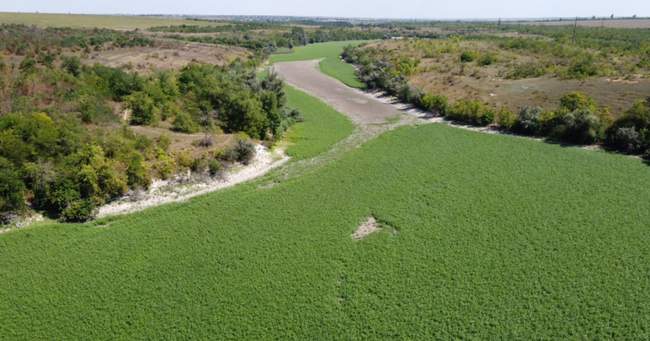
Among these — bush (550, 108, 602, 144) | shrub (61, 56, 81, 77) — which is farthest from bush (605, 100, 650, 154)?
shrub (61, 56, 81, 77)

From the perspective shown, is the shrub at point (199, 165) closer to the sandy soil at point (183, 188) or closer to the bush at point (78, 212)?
the sandy soil at point (183, 188)

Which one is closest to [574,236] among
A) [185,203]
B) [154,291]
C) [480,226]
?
[480,226]

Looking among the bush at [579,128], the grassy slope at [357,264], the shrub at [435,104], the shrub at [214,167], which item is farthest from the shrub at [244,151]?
the bush at [579,128]

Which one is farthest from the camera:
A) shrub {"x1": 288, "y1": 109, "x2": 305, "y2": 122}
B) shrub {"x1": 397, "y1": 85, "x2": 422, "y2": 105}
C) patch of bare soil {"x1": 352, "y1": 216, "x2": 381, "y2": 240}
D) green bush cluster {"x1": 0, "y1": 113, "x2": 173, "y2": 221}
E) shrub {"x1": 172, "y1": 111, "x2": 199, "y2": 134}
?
shrub {"x1": 397, "y1": 85, "x2": 422, "y2": 105}

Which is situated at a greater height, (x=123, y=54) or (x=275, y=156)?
(x=123, y=54)

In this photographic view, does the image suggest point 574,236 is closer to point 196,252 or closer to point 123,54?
point 196,252

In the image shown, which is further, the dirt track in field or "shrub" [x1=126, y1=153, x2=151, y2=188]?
the dirt track in field

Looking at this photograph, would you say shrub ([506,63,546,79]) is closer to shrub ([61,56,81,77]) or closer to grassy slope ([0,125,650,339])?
grassy slope ([0,125,650,339])
